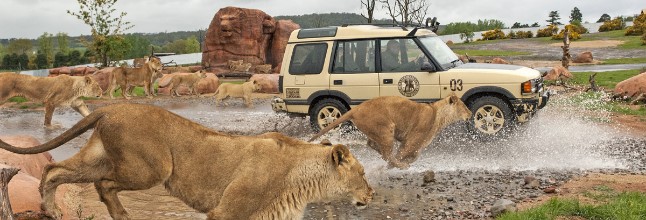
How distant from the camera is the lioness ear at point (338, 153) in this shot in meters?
5.27

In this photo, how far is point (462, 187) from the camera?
908 cm

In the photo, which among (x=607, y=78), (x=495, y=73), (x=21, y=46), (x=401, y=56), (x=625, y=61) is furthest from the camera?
(x=21, y=46)

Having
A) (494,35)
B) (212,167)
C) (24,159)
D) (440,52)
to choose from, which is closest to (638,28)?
(494,35)

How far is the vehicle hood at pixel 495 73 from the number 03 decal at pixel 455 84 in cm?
9

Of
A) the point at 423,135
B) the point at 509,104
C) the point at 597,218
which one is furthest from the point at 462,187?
the point at 509,104

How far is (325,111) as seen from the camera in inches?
501

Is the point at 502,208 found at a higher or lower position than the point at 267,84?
lower

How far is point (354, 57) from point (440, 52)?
5.10 ft

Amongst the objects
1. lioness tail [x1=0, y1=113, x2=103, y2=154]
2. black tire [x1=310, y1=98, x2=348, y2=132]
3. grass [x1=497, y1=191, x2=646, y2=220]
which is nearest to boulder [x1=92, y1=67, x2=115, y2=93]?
black tire [x1=310, y1=98, x2=348, y2=132]

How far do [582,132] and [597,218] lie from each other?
7.08m

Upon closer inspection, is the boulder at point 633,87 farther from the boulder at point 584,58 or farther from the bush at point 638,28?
the bush at point 638,28

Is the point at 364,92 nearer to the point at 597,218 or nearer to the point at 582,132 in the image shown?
the point at 582,132

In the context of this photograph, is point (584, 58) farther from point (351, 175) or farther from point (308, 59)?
point (351, 175)

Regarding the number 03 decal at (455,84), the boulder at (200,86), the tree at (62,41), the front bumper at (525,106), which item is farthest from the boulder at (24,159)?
the tree at (62,41)
